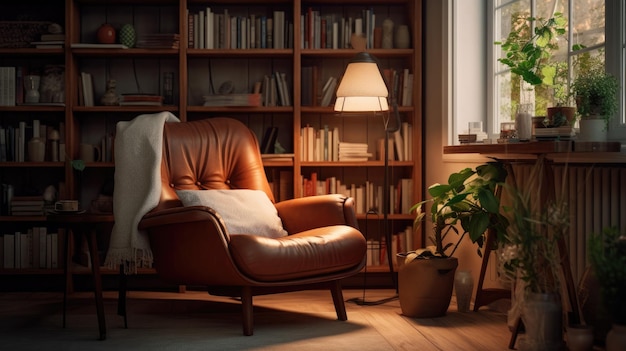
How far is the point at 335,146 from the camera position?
17.0 ft

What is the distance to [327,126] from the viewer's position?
5.30m

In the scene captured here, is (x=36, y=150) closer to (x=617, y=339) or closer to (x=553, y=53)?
(x=553, y=53)

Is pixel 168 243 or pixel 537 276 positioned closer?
pixel 537 276

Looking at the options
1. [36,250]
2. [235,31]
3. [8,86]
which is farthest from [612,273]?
[8,86]

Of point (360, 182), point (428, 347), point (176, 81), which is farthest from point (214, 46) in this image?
point (428, 347)

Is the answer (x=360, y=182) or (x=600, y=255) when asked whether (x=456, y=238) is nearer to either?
(x=360, y=182)

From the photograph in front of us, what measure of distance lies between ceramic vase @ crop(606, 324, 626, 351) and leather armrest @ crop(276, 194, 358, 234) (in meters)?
1.67

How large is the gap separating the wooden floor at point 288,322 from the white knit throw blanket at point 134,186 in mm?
347

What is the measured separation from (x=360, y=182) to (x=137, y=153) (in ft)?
5.86

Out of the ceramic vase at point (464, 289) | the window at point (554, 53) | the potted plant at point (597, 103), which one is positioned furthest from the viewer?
the ceramic vase at point (464, 289)

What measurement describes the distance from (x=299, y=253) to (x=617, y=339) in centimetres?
149

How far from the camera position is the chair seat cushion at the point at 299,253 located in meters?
3.61

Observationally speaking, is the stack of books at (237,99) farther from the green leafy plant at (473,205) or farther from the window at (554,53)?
the green leafy plant at (473,205)

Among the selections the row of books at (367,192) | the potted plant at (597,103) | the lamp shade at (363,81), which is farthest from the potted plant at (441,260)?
the row of books at (367,192)
